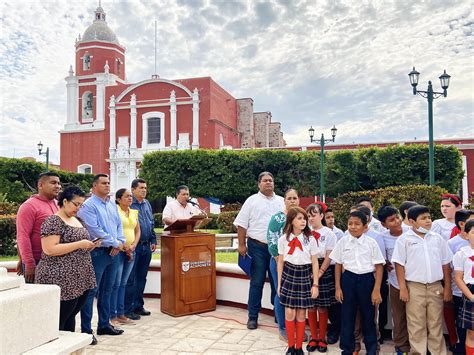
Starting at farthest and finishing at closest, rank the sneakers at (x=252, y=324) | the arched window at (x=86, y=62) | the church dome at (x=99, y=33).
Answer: the church dome at (x=99, y=33), the arched window at (x=86, y=62), the sneakers at (x=252, y=324)

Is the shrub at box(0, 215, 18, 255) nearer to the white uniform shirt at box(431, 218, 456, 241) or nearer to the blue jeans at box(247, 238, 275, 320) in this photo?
the blue jeans at box(247, 238, 275, 320)

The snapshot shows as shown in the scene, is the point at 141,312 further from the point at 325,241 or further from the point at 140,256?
the point at 325,241

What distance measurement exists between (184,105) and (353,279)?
29.1 metres

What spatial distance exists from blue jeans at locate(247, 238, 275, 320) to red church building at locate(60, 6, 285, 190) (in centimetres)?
2620

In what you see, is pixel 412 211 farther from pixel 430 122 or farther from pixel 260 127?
pixel 260 127

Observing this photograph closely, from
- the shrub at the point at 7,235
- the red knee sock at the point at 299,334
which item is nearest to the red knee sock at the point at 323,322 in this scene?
the red knee sock at the point at 299,334

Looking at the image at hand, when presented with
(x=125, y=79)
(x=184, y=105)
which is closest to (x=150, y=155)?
(x=184, y=105)

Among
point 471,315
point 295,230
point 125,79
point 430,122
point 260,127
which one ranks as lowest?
point 471,315

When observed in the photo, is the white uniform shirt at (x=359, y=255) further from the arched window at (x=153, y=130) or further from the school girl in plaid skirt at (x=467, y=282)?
the arched window at (x=153, y=130)

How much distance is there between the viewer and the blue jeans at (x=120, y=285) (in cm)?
502

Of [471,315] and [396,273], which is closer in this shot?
[471,315]

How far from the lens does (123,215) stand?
5270 mm

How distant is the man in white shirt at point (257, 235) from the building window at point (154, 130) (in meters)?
28.0

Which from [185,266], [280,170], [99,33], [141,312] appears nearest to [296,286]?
[185,266]
